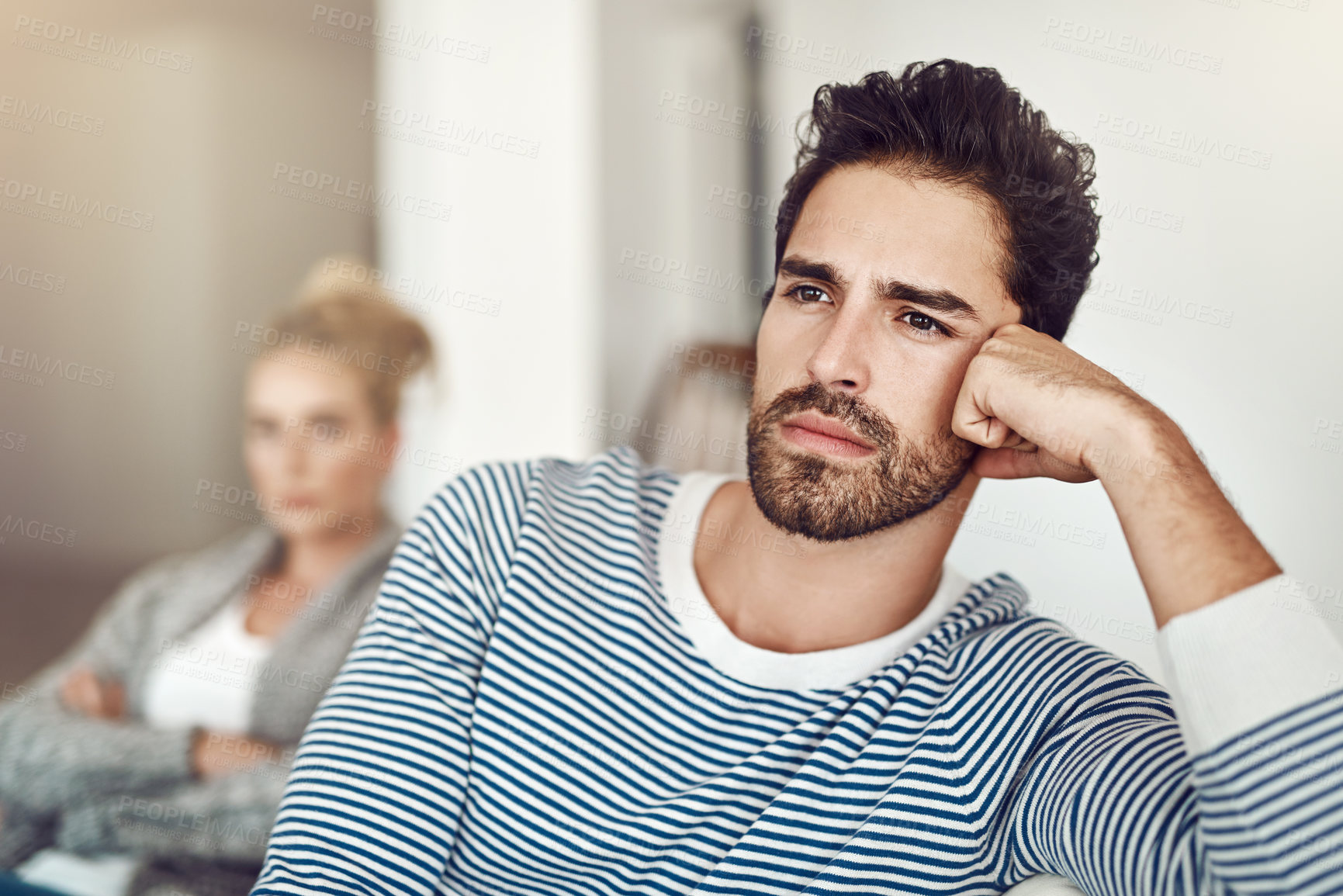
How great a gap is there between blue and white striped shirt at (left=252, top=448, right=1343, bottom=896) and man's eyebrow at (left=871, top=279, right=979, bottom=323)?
1.24 feet

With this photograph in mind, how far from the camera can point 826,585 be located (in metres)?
1.21

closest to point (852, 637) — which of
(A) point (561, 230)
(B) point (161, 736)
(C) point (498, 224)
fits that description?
(B) point (161, 736)

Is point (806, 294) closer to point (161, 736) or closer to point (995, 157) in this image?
point (995, 157)

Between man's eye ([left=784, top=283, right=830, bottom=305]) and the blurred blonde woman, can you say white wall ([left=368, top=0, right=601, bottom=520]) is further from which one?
man's eye ([left=784, top=283, right=830, bottom=305])

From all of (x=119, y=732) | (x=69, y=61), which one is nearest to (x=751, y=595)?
(x=119, y=732)

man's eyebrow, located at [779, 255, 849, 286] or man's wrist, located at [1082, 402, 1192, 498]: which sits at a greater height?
man's eyebrow, located at [779, 255, 849, 286]

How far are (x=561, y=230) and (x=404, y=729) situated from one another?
5.85ft

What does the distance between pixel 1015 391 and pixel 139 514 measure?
2251 mm

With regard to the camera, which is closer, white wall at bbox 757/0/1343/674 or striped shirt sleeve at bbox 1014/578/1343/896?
striped shirt sleeve at bbox 1014/578/1343/896

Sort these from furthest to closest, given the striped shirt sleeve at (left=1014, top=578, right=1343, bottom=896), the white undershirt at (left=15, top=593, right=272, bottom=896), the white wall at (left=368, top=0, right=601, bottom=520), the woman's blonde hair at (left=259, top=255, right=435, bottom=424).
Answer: the white wall at (left=368, top=0, right=601, bottom=520) < the woman's blonde hair at (left=259, top=255, right=435, bottom=424) < the white undershirt at (left=15, top=593, right=272, bottom=896) < the striped shirt sleeve at (left=1014, top=578, right=1343, bottom=896)

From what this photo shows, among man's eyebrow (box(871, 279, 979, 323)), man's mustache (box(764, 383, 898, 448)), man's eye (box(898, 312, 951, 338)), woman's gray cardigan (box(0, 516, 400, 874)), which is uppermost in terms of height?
man's eyebrow (box(871, 279, 979, 323))

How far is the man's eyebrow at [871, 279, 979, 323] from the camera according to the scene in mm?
1115

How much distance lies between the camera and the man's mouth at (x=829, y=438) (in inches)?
44.4

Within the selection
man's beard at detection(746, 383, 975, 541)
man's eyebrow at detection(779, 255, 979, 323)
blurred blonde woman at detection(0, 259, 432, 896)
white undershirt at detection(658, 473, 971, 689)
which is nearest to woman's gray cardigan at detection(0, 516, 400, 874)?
blurred blonde woman at detection(0, 259, 432, 896)
